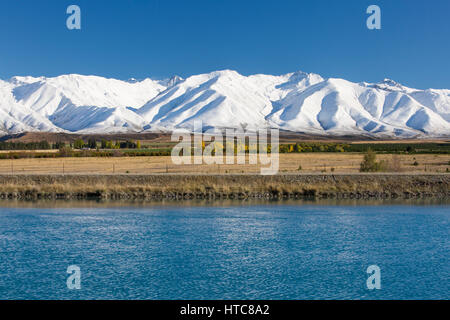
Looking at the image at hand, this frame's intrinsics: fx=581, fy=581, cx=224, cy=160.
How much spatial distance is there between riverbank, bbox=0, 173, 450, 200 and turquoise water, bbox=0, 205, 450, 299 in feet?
19.8

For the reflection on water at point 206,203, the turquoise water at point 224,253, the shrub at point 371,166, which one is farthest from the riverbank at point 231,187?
the shrub at point 371,166

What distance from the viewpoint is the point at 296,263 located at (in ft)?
66.2

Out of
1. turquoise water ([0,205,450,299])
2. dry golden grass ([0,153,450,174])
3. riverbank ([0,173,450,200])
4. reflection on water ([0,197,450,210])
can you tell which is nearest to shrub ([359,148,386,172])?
dry golden grass ([0,153,450,174])

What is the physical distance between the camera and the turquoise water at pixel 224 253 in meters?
17.2

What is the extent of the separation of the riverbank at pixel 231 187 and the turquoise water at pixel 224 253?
602 centimetres

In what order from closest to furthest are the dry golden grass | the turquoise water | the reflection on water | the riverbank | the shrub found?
1. the turquoise water
2. the reflection on water
3. the riverbank
4. the shrub
5. the dry golden grass

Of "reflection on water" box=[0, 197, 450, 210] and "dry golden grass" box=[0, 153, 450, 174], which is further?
"dry golden grass" box=[0, 153, 450, 174]

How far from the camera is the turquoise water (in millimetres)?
17203

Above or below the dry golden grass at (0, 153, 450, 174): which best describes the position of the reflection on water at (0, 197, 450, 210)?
below

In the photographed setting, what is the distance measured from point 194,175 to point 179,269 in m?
21.8

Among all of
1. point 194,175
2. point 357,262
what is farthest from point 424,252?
point 194,175

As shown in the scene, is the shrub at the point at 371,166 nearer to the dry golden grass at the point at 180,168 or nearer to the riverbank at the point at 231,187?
the dry golden grass at the point at 180,168

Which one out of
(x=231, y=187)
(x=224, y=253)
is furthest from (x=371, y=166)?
(x=224, y=253)

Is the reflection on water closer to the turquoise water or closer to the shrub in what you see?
the turquoise water
